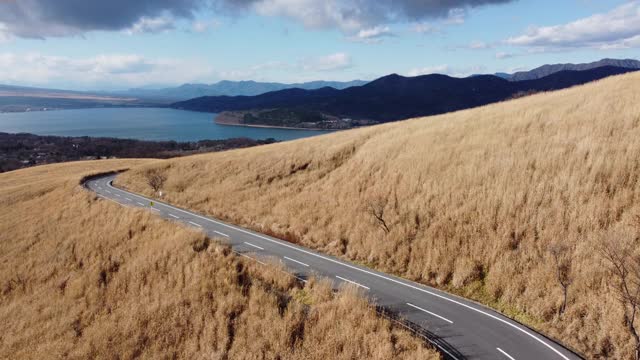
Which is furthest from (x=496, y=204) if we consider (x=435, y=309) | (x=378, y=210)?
(x=435, y=309)

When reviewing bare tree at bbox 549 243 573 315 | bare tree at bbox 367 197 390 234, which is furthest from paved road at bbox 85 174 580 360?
bare tree at bbox 367 197 390 234

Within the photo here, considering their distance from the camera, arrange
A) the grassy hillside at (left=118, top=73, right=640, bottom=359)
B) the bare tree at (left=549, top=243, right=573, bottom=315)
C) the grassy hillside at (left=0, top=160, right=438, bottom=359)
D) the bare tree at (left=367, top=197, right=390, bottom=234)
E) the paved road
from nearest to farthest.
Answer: the paved road, the grassy hillside at (left=0, top=160, right=438, bottom=359), the bare tree at (left=549, top=243, right=573, bottom=315), the grassy hillside at (left=118, top=73, right=640, bottom=359), the bare tree at (left=367, top=197, right=390, bottom=234)

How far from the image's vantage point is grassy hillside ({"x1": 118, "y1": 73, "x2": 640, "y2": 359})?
546 inches

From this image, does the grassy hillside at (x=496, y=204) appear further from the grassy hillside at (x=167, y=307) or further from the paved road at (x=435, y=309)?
the grassy hillside at (x=167, y=307)

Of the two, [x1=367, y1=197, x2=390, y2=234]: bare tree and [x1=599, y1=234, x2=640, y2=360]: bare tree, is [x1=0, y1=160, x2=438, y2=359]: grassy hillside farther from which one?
[x1=367, y1=197, x2=390, y2=234]: bare tree

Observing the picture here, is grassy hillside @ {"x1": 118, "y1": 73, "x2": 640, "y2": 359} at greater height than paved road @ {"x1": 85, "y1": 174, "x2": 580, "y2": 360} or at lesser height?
greater

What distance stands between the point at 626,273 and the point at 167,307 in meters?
15.7

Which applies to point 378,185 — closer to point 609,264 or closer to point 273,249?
point 273,249

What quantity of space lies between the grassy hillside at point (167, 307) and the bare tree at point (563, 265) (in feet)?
17.5

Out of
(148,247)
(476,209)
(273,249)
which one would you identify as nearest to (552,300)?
(476,209)

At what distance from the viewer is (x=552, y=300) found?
13.4 m

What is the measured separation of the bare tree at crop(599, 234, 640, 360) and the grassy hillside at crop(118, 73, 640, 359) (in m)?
0.20

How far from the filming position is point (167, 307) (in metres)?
14.9

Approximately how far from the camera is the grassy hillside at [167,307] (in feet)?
40.2
